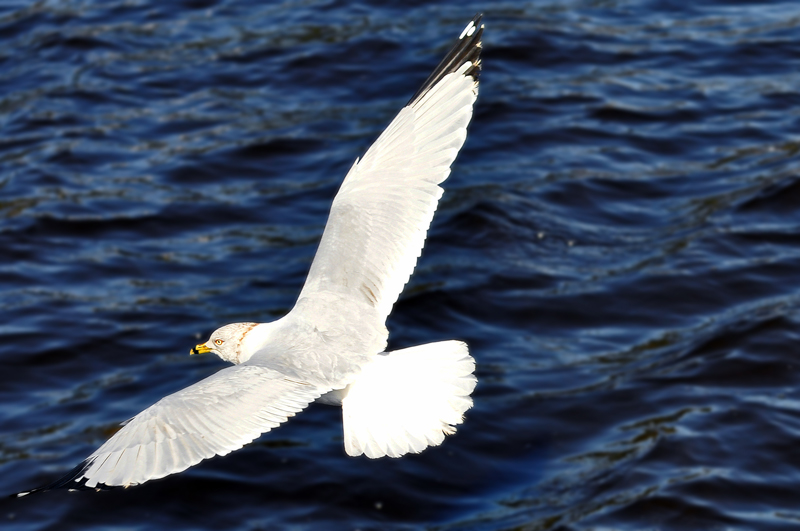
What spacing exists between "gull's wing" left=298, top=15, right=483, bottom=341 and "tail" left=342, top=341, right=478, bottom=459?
50cm

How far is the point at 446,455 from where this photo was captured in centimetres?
676

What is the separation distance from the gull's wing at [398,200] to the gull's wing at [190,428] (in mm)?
924

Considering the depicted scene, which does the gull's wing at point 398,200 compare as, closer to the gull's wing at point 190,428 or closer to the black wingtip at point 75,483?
the gull's wing at point 190,428

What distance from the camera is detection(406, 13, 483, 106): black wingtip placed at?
5.25 meters

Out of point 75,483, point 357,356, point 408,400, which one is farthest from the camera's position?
point 357,356

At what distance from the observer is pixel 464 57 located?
5.26 meters

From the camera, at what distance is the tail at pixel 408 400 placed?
4.33 metres

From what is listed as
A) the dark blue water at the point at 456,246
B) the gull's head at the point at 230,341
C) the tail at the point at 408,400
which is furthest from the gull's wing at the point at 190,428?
the dark blue water at the point at 456,246

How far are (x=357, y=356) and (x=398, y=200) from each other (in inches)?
39.2

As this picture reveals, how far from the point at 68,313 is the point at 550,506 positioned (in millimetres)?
4002

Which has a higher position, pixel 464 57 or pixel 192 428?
pixel 464 57

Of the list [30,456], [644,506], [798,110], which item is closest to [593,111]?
[798,110]

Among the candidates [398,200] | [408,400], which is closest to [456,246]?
[398,200]

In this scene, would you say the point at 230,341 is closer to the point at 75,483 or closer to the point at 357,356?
the point at 357,356
